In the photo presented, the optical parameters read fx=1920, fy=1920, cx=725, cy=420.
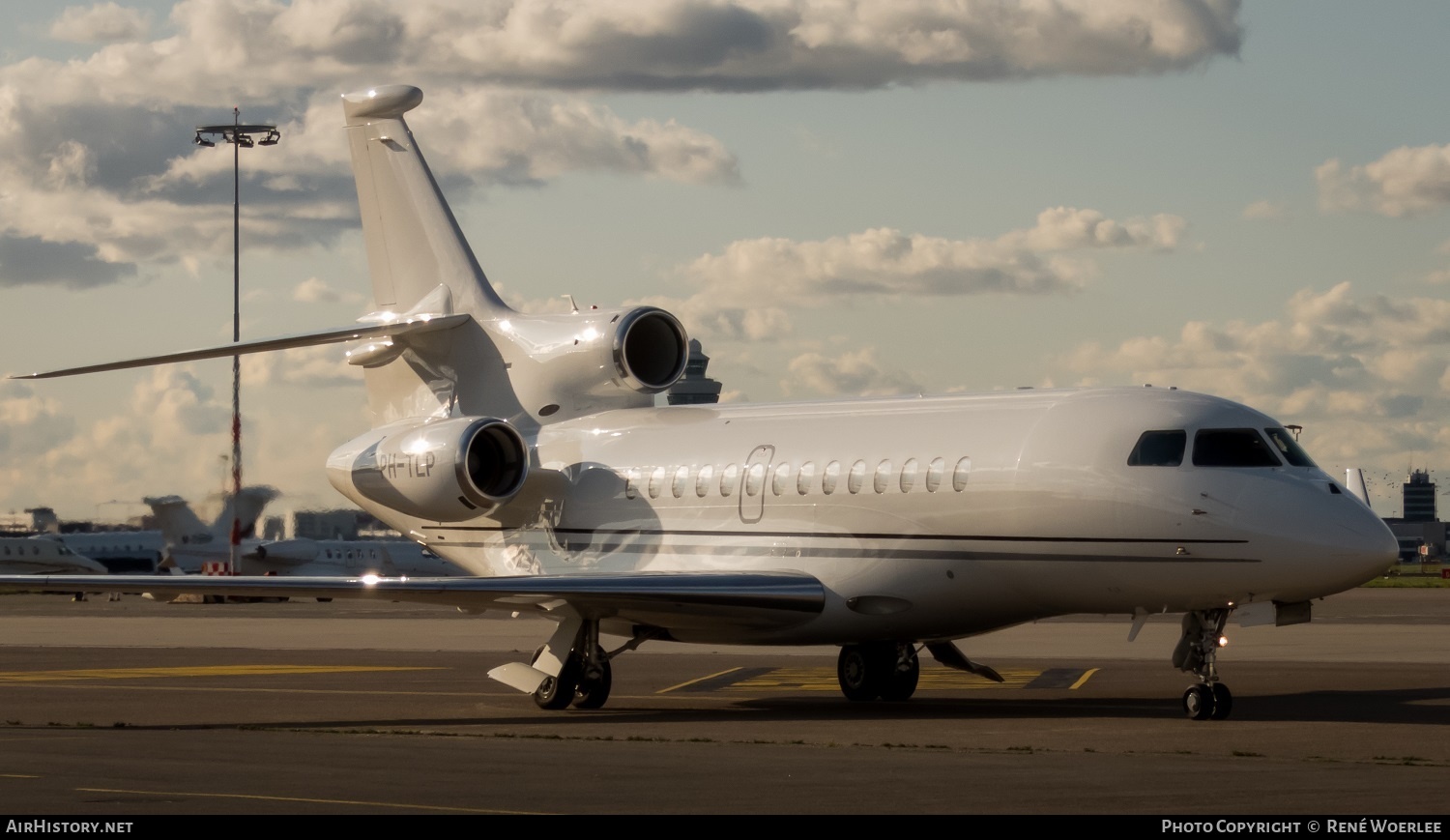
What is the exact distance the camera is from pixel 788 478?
2503 cm

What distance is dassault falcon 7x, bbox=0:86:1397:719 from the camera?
21.2 metres

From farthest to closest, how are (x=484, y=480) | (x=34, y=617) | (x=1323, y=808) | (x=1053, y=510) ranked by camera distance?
(x=34, y=617)
(x=484, y=480)
(x=1053, y=510)
(x=1323, y=808)

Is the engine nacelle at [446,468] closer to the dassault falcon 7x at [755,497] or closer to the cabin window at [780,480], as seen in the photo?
the dassault falcon 7x at [755,497]

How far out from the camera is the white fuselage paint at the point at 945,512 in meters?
20.8

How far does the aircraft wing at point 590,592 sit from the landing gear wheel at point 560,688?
0.88 metres

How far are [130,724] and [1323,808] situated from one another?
14.0 meters

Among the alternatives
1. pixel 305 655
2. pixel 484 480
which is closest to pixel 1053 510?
pixel 484 480

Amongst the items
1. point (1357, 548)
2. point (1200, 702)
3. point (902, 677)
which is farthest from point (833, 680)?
point (1357, 548)

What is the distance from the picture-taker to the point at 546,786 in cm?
1534

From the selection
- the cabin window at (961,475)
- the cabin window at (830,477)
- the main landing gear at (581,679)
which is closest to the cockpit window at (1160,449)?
the cabin window at (961,475)

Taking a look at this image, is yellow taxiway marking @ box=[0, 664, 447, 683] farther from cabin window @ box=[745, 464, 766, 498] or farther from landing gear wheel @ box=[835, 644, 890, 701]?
cabin window @ box=[745, 464, 766, 498]

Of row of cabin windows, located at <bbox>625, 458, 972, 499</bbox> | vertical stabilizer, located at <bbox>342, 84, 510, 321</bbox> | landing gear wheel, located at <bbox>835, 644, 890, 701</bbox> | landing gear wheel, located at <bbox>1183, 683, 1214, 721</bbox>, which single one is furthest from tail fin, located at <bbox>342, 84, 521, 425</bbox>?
landing gear wheel, located at <bbox>1183, 683, 1214, 721</bbox>

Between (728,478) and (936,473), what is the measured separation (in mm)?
3721
